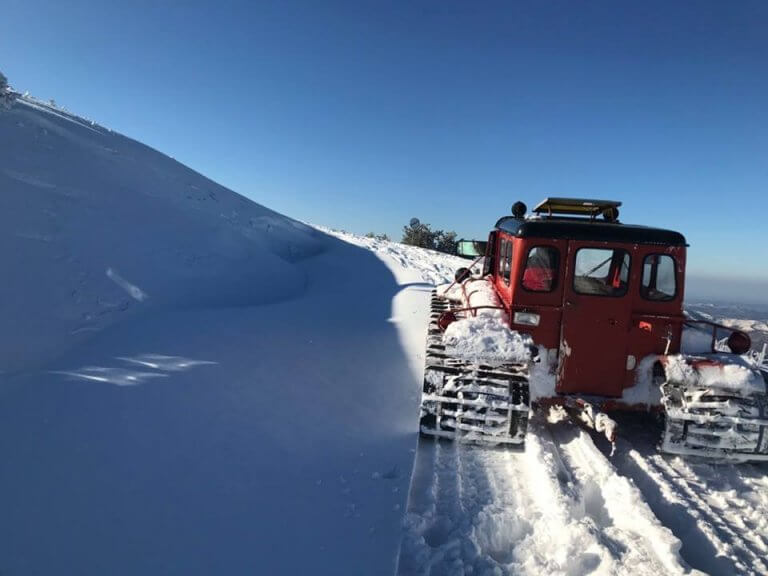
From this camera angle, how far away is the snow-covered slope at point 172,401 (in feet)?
9.32

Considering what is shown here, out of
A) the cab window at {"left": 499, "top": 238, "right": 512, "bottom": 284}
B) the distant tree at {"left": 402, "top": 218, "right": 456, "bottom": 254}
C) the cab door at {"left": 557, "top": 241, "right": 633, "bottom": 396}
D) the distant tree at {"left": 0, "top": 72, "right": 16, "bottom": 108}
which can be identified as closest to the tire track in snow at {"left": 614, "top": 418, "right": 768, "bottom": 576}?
the cab door at {"left": 557, "top": 241, "right": 633, "bottom": 396}

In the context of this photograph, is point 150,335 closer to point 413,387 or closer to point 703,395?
point 413,387

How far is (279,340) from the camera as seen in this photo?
6723mm

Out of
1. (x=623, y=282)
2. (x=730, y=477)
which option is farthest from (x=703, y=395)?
(x=623, y=282)

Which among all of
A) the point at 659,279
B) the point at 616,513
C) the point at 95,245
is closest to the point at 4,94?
the point at 95,245

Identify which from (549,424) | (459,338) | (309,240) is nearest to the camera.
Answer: (459,338)

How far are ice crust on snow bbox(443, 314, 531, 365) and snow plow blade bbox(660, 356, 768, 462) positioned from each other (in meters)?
1.62

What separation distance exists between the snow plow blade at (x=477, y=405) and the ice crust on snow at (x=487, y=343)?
0.45 feet

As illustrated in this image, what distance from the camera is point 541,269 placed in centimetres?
511

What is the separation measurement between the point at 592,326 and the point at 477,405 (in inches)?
69.7

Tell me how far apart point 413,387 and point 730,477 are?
3.61 meters

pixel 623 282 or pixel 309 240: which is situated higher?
pixel 309 240

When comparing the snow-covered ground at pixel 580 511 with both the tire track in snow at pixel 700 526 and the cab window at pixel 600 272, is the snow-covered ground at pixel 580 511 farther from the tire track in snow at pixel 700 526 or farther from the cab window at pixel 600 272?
the cab window at pixel 600 272

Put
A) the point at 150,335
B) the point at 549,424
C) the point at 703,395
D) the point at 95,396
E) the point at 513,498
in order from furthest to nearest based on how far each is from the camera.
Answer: the point at 150,335
the point at 549,424
the point at 703,395
the point at 95,396
the point at 513,498
